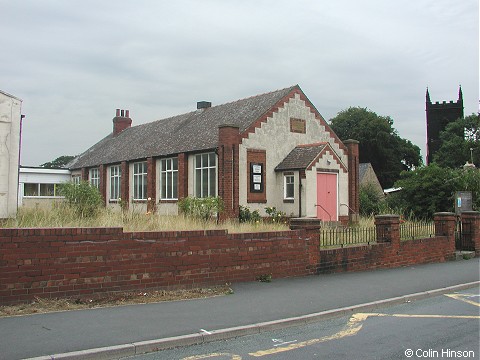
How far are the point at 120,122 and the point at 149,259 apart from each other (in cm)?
3314

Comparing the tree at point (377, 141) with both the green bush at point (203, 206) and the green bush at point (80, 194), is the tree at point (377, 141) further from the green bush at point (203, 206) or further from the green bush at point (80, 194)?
the green bush at point (80, 194)

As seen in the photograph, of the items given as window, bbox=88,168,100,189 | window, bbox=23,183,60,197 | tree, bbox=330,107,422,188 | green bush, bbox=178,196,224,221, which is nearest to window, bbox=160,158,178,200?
green bush, bbox=178,196,224,221

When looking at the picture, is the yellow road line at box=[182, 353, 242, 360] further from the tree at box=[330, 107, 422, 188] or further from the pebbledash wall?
the tree at box=[330, 107, 422, 188]

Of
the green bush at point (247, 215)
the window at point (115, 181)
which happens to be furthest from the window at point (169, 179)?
the window at point (115, 181)

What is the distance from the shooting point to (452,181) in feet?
82.1

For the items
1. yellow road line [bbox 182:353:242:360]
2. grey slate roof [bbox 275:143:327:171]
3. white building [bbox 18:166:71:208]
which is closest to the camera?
yellow road line [bbox 182:353:242:360]

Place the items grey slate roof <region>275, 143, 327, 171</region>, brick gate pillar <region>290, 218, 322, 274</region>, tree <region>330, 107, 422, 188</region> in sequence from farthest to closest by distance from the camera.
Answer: tree <region>330, 107, 422, 188</region> < grey slate roof <region>275, 143, 327, 171</region> < brick gate pillar <region>290, 218, 322, 274</region>

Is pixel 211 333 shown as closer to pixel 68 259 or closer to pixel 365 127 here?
pixel 68 259

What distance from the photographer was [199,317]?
8.01 meters

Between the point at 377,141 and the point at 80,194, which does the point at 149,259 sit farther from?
the point at 377,141

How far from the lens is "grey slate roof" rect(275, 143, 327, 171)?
23.8 metres

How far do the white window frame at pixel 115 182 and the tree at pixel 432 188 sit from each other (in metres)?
17.4

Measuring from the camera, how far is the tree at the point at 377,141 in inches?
2507

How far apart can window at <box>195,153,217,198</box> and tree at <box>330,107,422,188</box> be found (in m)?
41.2
